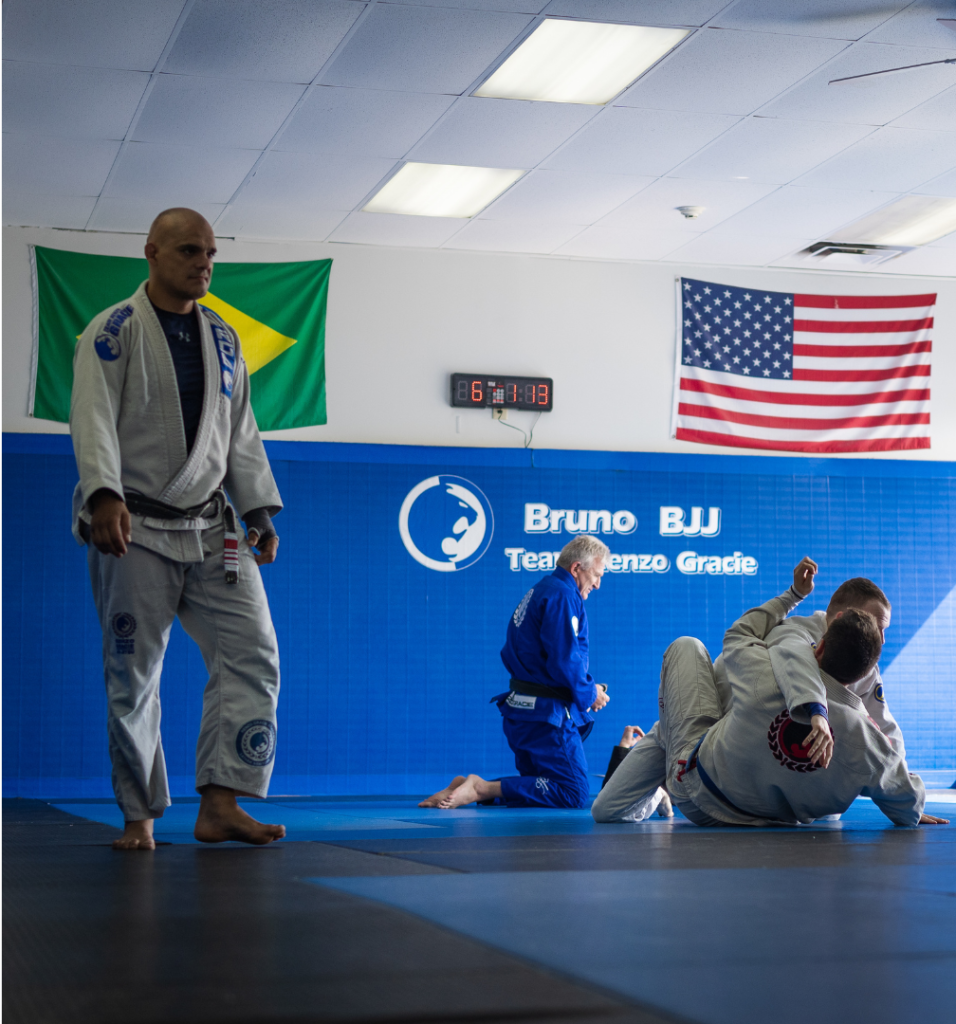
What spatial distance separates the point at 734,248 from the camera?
875cm

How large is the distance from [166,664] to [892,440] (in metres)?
5.43

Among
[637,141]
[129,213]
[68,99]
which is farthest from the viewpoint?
[129,213]

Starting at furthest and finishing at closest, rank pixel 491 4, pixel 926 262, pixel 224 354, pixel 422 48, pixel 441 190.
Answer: pixel 926 262 < pixel 441 190 < pixel 422 48 < pixel 491 4 < pixel 224 354

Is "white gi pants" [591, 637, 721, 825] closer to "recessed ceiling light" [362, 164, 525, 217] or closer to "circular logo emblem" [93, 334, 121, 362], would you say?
"circular logo emblem" [93, 334, 121, 362]

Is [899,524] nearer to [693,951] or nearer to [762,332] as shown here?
[762,332]

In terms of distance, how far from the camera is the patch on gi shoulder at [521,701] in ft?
20.9

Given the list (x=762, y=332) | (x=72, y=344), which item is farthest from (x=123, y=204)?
(x=762, y=332)

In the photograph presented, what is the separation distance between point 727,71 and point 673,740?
3322 mm

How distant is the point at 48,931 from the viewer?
1842 mm

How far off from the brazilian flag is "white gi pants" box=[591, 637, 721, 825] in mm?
4350

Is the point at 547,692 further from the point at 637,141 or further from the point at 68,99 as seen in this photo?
the point at 68,99

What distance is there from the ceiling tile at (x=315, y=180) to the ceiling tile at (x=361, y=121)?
0.13m

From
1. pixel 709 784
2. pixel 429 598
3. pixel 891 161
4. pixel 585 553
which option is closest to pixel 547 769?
pixel 585 553

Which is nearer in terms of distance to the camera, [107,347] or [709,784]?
[107,347]
